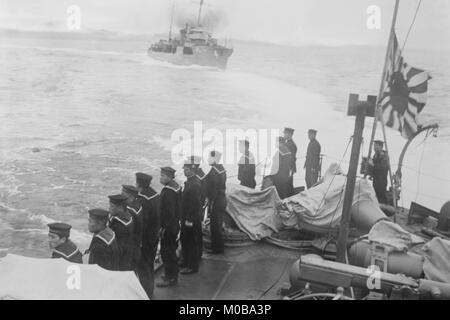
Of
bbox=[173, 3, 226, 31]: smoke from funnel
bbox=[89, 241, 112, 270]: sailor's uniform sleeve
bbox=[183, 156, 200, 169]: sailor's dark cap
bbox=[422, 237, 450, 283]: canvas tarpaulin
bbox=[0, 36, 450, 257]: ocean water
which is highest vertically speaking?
bbox=[173, 3, 226, 31]: smoke from funnel

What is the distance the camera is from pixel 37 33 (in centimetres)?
9200

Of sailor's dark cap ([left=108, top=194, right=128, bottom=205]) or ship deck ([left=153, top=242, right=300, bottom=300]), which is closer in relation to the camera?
sailor's dark cap ([left=108, top=194, right=128, bottom=205])

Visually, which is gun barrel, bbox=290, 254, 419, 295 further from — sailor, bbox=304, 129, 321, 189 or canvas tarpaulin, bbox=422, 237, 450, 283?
sailor, bbox=304, 129, 321, 189

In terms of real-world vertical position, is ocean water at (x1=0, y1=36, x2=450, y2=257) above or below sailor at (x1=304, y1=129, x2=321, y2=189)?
below

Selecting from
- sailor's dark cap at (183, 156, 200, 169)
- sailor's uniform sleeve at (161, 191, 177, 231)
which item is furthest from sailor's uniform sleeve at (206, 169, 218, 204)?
sailor's uniform sleeve at (161, 191, 177, 231)

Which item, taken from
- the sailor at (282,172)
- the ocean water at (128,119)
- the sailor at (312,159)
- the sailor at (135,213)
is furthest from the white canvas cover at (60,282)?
the ocean water at (128,119)

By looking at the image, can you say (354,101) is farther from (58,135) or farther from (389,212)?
(58,135)

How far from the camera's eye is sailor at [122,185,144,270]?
16.4 feet

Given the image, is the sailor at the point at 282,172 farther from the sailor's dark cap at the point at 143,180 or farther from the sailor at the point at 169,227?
the sailor's dark cap at the point at 143,180

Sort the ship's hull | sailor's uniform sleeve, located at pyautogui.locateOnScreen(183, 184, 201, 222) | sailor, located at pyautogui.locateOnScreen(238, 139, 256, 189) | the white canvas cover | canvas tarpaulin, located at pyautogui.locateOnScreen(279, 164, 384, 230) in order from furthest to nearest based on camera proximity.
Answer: the ship's hull
sailor, located at pyautogui.locateOnScreen(238, 139, 256, 189)
canvas tarpaulin, located at pyautogui.locateOnScreen(279, 164, 384, 230)
sailor's uniform sleeve, located at pyautogui.locateOnScreen(183, 184, 201, 222)
the white canvas cover

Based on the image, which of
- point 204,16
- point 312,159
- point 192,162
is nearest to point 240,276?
point 192,162

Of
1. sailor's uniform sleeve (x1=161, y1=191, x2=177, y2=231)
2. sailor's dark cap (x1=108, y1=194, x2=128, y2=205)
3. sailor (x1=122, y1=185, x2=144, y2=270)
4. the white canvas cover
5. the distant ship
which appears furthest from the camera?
the distant ship

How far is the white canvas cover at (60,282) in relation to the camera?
128 inches

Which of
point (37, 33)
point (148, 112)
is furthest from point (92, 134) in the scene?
point (37, 33)
